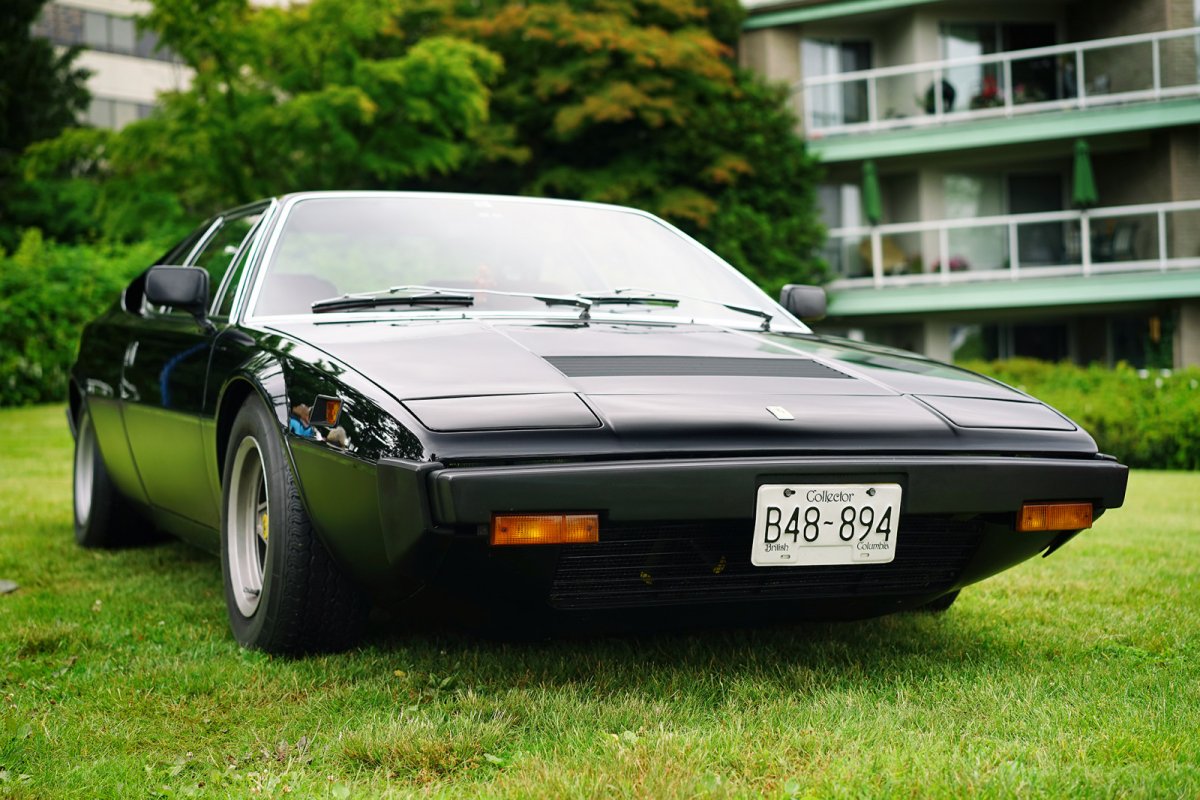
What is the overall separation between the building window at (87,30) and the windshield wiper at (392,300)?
129ft

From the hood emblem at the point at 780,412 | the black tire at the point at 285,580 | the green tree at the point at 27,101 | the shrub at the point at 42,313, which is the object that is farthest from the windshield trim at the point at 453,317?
the green tree at the point at 27,101

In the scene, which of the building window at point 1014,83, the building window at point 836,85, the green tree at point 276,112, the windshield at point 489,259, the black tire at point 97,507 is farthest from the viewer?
the building window at point 836,85

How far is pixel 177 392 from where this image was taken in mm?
4027

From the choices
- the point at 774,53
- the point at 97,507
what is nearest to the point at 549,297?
the point at 97,507

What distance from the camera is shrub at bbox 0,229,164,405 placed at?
50.1 feet

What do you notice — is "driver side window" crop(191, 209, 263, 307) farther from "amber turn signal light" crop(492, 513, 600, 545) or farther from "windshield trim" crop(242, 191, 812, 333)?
"amber turn signal light" crop(492, 513, 600, 545)

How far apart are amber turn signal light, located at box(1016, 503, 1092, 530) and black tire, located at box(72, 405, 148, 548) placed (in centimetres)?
359

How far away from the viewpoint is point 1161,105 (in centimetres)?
2041

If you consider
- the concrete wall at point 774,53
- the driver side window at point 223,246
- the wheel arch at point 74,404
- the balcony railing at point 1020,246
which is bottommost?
the wheel arch at point 74,404

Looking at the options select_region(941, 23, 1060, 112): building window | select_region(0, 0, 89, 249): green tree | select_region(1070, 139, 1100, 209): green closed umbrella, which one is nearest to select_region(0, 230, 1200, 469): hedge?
select_region(1070, 139, 1100, 209): green closed umbrella

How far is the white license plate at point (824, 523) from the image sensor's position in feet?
8.68

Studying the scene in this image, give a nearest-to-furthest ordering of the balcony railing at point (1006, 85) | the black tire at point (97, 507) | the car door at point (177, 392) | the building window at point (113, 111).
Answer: the car door at point (177, 392), the black tire at point (97, 507), the balcony railing at point (1006, 85), the building window at point (113, 111)

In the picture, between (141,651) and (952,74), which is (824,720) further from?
(952,74)

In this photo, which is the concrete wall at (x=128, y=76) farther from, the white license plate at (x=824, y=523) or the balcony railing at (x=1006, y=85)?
the white license plate at (x=824, y=523)
